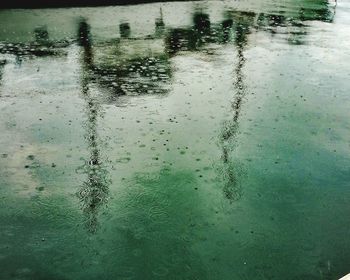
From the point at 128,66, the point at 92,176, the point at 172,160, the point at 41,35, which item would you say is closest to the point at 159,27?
the point at 41,35

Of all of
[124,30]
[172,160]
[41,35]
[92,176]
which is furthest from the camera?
[124,30]

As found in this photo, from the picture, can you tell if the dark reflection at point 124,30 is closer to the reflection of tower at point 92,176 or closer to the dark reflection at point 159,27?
the dark reflection at point 159,27

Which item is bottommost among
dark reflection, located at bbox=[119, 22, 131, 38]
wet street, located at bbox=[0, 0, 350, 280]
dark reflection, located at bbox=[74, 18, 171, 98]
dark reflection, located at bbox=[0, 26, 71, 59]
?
A: wet street, located at bbox=[0, 0, 350, 280]

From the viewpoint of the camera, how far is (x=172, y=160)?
654cm

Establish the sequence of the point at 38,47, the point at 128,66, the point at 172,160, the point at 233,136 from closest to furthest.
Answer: the point at 172,160, the point at 233,136, the point at 128,66, the point at 38,47

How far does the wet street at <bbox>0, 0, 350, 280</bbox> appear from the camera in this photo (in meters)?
4.60

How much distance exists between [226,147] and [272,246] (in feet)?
8.16

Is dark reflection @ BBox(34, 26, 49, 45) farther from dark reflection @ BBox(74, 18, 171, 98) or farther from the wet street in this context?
dark reflection @ BBox(74, 18, 171, 98)

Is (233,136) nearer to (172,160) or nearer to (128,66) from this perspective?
(172,160)

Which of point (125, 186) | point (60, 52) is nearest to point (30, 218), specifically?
point (125, 186)

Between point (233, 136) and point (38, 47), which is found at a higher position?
point (38, 47)

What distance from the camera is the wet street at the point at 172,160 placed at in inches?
181

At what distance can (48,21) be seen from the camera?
600 inches


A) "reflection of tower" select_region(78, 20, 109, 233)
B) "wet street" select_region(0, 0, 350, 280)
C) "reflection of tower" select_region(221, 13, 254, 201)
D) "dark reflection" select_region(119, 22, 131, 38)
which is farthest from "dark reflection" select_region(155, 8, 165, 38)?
"reflection of tower" select_region(78, 20, 109, 233)
